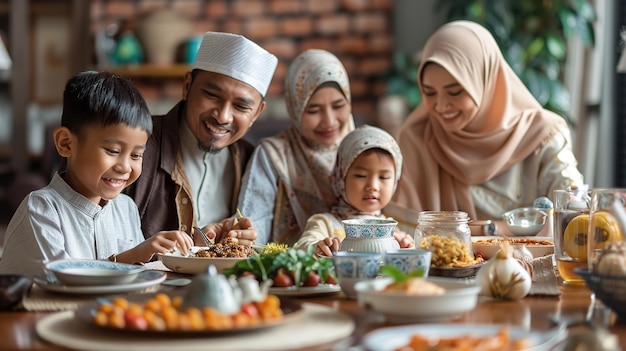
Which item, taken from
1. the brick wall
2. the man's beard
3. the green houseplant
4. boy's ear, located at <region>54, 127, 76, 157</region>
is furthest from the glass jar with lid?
the brick wall

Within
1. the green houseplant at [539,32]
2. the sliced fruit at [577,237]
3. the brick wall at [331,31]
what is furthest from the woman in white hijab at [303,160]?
the brick wall at [331,31]

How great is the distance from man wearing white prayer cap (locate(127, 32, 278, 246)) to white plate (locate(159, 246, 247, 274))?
748 mm

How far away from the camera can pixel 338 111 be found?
3.10 metres

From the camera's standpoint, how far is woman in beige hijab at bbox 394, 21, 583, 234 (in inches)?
120

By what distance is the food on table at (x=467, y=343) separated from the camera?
121 cm

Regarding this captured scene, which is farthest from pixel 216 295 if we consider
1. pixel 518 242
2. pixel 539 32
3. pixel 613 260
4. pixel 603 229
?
pixel 539 32

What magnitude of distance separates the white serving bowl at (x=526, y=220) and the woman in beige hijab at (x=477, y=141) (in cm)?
60

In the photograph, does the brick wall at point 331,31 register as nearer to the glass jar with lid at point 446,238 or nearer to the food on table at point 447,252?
the glass jar with lid at point 446,238

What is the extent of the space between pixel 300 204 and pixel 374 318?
1627 mm

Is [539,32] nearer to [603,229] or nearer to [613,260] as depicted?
[603,229]

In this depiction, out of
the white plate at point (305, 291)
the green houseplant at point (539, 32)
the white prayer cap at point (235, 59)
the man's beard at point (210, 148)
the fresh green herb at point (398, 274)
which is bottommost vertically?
the white plate at point (305, 291)

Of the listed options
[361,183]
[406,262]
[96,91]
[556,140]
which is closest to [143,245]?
[96,91]

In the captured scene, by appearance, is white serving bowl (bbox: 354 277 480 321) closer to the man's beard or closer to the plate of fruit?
the plate of fruit

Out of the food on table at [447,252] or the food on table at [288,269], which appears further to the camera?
the food on table at [447,252]
